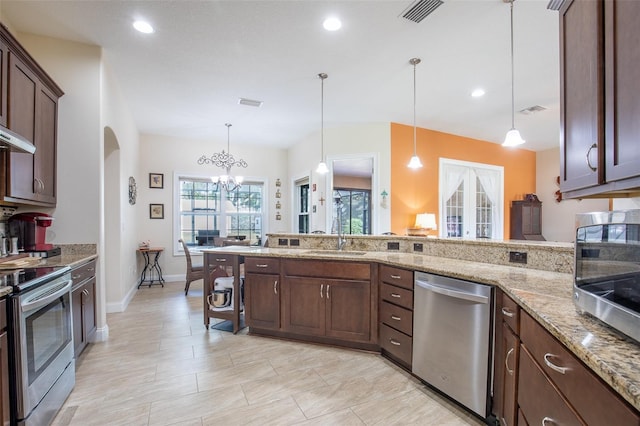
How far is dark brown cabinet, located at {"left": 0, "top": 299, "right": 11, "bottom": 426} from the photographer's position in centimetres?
144

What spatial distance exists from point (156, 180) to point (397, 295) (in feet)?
17.8

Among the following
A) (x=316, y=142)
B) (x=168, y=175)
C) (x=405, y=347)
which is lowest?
(x=405, y=347)

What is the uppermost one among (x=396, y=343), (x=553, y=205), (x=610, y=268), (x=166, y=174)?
(x=166, y=174)

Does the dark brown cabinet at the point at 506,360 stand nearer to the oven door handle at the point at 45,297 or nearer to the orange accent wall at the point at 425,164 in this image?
the oven door handle at the point at 45,297

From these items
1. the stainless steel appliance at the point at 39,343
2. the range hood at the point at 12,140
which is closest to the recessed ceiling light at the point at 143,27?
the range hood at the point at 12,140

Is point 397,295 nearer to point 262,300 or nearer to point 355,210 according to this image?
point 262,300

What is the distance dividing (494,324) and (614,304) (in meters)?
0.88

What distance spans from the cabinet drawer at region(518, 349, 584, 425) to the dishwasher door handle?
0.41 metres

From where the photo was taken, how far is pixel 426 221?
5.27 metres

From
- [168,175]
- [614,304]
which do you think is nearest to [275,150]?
[168,175]

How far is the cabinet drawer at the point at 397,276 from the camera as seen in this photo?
2336 mm

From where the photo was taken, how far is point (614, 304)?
948 mm

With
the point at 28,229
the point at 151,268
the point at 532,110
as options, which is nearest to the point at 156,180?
the point at 151,268

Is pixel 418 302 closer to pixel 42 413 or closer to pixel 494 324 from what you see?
pixel 494 324
